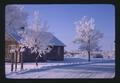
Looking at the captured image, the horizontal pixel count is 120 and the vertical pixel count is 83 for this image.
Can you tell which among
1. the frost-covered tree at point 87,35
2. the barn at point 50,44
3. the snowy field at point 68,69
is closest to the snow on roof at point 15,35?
the barn at point 50,44

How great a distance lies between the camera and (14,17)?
4.34 metres

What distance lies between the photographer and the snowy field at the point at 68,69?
4.30 meters

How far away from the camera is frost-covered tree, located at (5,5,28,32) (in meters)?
4.26

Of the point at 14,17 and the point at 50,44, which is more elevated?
the point at 14,17

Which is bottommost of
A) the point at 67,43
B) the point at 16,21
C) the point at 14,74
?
the point at 14,74

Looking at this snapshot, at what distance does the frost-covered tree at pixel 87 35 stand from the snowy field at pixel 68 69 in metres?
0.16

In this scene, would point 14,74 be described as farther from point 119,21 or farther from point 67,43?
point 119,21

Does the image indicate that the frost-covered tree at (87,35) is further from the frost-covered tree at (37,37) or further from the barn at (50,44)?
the frost-covered tree at (37,37)

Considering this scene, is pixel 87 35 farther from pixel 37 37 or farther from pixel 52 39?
pixel 37 37

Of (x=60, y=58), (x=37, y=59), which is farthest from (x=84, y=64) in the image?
(x=37, y=59)

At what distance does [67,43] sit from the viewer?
4.36 meters

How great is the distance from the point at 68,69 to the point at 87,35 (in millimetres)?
481

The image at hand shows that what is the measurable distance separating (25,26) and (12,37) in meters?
0.22

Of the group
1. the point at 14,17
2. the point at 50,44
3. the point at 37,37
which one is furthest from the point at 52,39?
the point at 14,17
